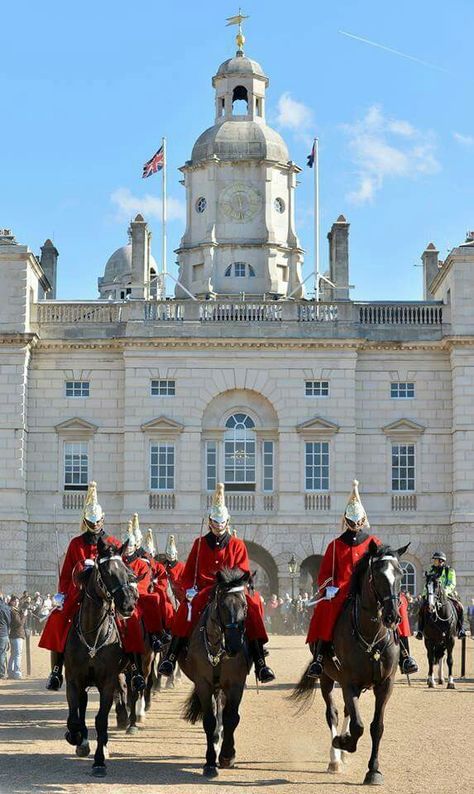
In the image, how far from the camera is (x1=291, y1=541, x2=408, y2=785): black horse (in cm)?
1605

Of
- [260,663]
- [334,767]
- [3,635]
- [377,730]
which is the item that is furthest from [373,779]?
[3,635]

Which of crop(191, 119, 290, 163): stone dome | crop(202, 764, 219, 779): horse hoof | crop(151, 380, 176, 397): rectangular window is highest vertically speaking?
crop(191, 119, 290, 163): stone dome

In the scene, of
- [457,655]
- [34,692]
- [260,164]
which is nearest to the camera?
[34,692]

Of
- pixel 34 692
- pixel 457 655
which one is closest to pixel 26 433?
pixel 457 655

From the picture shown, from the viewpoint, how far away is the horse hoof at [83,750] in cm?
1750

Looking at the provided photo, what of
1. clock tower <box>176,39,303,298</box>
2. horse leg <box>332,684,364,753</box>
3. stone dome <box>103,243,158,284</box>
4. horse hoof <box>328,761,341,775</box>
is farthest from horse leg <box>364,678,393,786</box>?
stone dome <box>103,243,158,284</box>

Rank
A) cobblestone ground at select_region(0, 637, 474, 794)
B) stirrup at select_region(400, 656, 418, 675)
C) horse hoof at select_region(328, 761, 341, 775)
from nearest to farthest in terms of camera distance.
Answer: cobblestone ground at select_region(0, 637, 474, 794), horse hoof at select_region(328, 761, 341, 775), stirrup at select_region(400, 656, 418, 675)

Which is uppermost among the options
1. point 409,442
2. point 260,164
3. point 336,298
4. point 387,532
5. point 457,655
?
point 260,164

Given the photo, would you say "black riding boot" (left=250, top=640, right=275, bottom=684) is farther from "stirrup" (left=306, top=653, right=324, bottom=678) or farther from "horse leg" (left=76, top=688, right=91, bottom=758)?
"horse leg" (left=76, top=688, right=91, bottom=758)

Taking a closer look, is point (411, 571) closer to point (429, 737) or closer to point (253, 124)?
point (253, 124)

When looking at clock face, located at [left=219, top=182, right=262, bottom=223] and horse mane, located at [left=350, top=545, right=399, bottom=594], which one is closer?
horse mane, located at [left=350, top=545, right=399, bottom=594]

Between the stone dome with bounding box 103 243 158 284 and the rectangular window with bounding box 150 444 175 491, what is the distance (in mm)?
35752

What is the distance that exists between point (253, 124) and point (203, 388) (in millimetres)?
12850

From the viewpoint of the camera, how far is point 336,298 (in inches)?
2206
